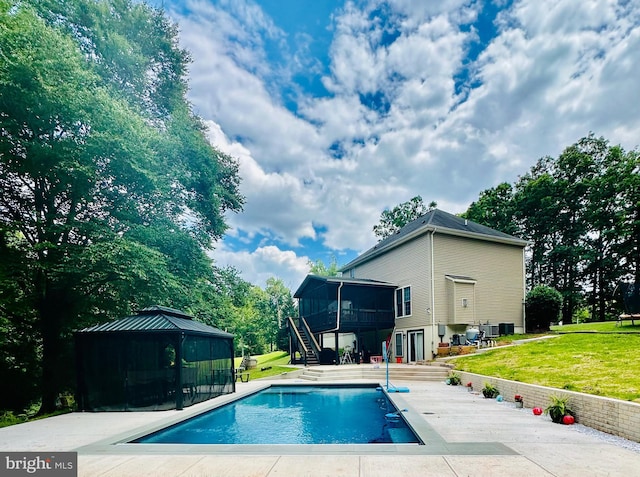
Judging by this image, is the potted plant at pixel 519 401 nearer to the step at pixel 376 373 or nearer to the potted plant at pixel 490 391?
the potted plant at pixel 490 391

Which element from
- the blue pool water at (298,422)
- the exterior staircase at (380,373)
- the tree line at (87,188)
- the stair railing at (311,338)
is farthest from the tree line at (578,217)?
the blue pool water at (298,422)

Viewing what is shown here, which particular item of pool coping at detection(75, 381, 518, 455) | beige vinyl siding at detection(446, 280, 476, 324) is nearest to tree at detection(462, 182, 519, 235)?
beige vinyl siding at detection(446, 280, 476, 324)

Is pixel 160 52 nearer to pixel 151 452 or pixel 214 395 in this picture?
pixel 214 395

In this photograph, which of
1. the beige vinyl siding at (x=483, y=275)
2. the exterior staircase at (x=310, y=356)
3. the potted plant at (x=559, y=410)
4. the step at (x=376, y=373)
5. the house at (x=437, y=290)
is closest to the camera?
the potted plant at (x=559, y=410)

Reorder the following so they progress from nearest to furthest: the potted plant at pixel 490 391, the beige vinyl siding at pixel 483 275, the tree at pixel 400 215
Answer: the potted plant at pixel 490 391 → the beige vinyl siding at pixel 483 275 → the tree at pixel 400 215

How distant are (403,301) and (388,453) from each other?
16139 millimetres

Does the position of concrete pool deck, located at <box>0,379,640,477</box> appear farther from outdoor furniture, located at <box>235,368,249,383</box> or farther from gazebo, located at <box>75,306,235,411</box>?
outdoor furniture, located at <box>235,368,249,383</box>

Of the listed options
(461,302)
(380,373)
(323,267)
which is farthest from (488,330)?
(323,267)

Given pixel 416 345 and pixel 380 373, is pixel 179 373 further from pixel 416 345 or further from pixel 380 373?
pixel 416 345

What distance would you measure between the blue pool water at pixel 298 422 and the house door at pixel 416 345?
21.3 feet

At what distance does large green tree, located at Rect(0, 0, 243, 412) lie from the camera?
10945 mm

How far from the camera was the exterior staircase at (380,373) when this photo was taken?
1512 cm

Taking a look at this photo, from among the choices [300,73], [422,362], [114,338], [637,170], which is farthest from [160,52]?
[637,170]

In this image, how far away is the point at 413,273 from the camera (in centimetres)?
2006
